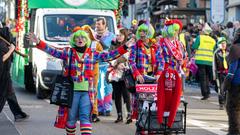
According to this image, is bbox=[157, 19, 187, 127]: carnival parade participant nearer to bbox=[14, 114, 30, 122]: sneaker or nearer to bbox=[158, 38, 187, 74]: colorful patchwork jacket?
bbox=[158, 38, 187, 74]: colorful patchwork jacket

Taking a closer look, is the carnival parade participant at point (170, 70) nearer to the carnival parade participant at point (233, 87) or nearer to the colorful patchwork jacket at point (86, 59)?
the carnival parade participant at point (233, 87)

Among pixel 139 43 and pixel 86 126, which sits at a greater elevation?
pixel 139 43

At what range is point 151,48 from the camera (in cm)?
Result: 1164

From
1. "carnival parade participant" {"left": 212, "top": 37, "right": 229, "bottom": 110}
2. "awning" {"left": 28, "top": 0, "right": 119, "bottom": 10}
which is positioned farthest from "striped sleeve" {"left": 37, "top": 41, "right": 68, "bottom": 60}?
"awning" {"left": 28, "top": 0, "right": 119, "bottom": 10}

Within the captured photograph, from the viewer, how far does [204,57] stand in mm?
18797

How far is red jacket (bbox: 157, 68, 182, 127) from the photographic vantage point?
412 inches

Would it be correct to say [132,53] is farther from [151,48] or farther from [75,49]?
[75,49]

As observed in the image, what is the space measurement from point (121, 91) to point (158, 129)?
307 cm

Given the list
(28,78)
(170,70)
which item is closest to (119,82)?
(170,70)

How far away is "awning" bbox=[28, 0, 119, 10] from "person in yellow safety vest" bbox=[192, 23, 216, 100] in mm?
2478

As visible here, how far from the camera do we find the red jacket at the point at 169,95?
10.5m

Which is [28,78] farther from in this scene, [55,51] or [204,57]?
[55,51]

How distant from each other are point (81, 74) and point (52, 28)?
8.28m

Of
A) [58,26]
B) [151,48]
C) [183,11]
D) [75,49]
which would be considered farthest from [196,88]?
[75,49]
